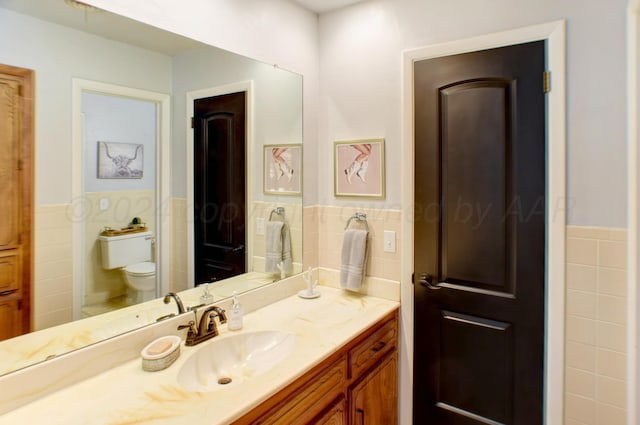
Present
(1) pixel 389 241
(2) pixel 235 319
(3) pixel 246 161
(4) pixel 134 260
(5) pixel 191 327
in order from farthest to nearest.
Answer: (1) pixel 389 241
(3) pixel 246 161
(2) pixel 235 319
(5) pixel 191 327
(4) pixel 134 260

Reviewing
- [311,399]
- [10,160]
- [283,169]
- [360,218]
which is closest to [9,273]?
[10,160]

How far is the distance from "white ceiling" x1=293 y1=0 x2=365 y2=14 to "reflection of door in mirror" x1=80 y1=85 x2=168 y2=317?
1.20 meters

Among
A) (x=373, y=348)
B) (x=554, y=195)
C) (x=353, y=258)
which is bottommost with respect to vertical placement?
(x=373, y=348)

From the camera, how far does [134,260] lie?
1.44 meters

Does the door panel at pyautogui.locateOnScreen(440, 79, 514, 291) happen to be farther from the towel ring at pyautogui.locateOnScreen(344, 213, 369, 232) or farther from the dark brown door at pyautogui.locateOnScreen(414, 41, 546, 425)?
the towel ring at pyautogui.locateOnScreen(344, 213, 369, 232)

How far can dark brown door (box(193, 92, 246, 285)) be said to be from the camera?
171cm

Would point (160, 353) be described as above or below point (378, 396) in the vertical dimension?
above

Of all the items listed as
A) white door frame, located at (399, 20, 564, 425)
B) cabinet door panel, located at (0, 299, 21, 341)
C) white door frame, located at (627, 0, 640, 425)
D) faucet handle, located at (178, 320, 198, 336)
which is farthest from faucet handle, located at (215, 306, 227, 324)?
white door frame, located at (627, 0, 640, 425)

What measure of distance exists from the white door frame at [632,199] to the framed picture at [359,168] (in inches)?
42.5

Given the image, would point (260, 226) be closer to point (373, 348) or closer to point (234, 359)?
point (234, 359)

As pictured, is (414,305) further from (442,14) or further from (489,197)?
(442,14)

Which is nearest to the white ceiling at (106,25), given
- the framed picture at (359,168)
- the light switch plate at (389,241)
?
the framed picture at (359,168)

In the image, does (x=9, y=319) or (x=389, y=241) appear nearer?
(x=9, y=319)

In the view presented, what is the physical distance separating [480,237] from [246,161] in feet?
→ 4.12
